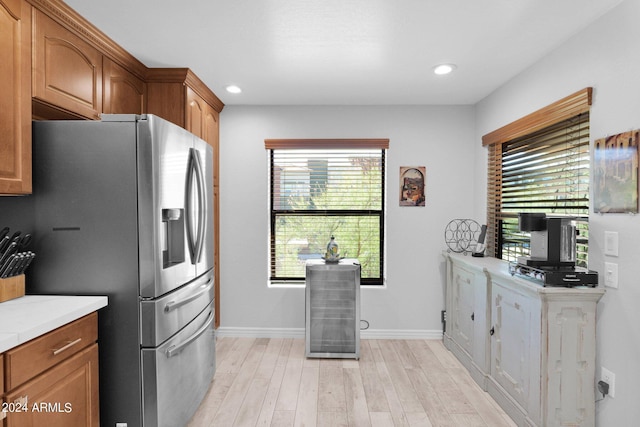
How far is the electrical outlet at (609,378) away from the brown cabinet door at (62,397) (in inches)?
105

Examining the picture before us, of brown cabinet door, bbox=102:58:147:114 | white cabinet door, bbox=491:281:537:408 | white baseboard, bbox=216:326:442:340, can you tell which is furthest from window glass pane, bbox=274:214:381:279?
brown cabinet door, bbox=102:58:147:114

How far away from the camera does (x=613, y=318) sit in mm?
1952

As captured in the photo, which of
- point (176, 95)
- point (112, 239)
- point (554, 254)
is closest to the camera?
point (112, 239)

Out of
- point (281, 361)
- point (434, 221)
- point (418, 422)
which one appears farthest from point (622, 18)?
point (281, 361)

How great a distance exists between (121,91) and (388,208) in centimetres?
263

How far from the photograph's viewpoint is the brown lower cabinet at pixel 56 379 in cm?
136

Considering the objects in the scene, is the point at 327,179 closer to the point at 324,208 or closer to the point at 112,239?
the point at 324,208

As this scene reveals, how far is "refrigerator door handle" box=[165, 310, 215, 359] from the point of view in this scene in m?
2.03

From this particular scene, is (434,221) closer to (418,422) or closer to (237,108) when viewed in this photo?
(418,422)

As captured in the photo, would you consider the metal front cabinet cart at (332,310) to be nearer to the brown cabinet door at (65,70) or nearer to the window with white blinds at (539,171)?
the window with white blinds at (539,171)

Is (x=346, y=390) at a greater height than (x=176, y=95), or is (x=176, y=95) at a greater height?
(x=176, y=95)

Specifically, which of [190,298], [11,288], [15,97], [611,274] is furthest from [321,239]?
[15,97]

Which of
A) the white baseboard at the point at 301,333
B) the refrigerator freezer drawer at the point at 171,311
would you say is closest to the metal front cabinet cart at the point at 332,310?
the white baseboard at the point at 301,333

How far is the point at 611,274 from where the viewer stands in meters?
1.97
